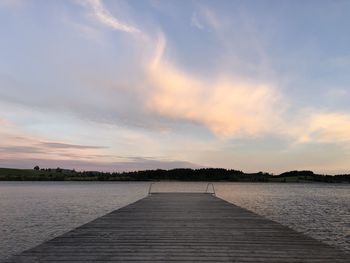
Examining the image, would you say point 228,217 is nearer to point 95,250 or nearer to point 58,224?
point 95,250

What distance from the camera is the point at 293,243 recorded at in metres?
10.8

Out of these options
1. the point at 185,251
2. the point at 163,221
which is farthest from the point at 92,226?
the point at 185,251

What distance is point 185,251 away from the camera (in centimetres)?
960

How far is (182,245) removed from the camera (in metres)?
10.4

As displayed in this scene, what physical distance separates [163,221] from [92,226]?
2864mm

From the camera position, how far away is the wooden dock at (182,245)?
8.88 meters

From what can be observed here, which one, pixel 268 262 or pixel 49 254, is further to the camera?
pixel 49 254

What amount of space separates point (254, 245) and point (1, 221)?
21672 mm

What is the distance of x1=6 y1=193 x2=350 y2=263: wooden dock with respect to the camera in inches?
349

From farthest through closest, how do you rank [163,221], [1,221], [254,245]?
[1,221], [163,221], [254,245]

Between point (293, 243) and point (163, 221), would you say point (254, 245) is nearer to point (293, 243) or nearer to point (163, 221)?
point (293, 243)

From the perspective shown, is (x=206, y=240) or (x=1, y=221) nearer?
(x=206, y=240)

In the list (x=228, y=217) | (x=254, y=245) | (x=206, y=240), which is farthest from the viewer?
(x=228, y=217)

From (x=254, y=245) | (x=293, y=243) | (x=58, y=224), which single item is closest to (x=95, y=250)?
(x=254, y=245)
